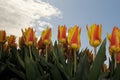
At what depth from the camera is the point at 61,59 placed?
464cm

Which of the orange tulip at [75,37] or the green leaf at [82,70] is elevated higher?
the orange tulip at [75,37]

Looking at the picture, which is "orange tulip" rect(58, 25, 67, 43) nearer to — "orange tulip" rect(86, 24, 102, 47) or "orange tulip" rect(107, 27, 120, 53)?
"orange tulip" rect(86, 24, 102, 47)

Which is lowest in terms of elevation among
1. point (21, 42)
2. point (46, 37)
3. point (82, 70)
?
point (82, 70)

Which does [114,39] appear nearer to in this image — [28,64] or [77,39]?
[77,39]

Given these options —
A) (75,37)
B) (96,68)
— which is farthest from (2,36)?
(96,68)

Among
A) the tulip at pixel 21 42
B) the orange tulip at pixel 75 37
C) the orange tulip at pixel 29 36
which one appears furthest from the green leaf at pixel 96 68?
the tulip at pixel 21 42

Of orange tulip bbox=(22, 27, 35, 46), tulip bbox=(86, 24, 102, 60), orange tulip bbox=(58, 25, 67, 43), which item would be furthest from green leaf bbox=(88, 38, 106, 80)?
orange tulip bbox=(22, 27, 35, 46)

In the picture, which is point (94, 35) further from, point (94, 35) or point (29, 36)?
point (29, 36)

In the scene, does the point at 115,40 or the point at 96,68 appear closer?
the point at 96,68

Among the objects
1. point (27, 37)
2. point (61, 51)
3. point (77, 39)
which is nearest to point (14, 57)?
point (27, 37)

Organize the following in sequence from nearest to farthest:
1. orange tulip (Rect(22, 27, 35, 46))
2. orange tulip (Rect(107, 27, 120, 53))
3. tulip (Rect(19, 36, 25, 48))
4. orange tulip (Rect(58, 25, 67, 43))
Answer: orange tulip (Rect(107, 27, 120, 53)) < orange tulip (Rect(58, 25, 67, 43)) < orange tulip (Rect(22, 27, 35, 46)) < tulip (Rect(19, 36, 25, 48))

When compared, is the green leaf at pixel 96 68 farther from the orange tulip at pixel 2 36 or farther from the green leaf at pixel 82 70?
the orange tulip at pixel 2 36

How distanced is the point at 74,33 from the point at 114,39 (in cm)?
58

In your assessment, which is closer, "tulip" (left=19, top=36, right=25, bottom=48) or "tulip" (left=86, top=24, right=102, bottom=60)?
"tulip" (left=86, top=24, right=102, bottom=60)
